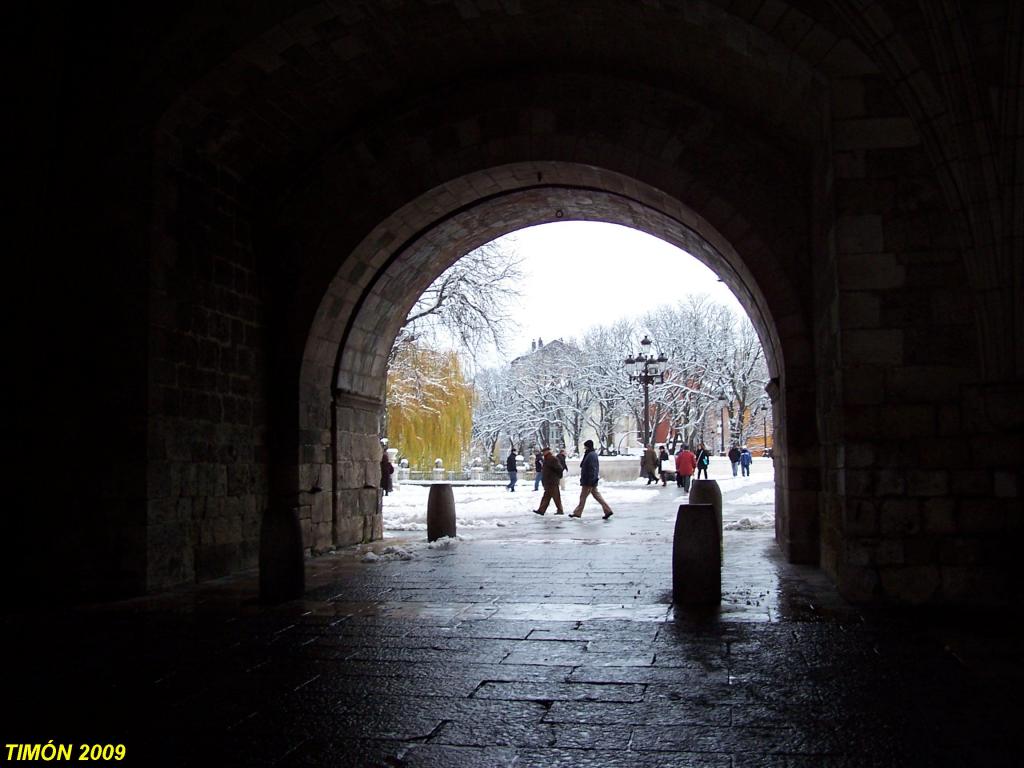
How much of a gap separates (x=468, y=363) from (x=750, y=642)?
66.8ft

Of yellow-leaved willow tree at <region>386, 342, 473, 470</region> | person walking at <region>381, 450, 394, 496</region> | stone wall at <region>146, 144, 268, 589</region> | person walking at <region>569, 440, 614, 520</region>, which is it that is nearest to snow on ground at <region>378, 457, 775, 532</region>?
person walking at <region>381, 450, 394, 496</region>

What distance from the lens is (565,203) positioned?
1155 centimetres

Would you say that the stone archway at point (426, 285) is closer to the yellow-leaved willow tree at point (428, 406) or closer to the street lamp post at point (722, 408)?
the yellow-leaved willow tree at point (428, 406)

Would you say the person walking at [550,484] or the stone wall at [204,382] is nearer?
the stone wall at [204,382]

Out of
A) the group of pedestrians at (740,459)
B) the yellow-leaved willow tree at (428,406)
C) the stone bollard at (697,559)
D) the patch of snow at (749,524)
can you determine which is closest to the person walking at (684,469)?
the group of pedestrians at (740,459)

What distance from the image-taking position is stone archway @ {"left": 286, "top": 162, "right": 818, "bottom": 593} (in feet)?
29.7

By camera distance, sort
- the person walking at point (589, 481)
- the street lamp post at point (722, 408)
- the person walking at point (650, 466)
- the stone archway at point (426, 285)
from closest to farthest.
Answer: the stone archway at point (426, 285) → the person walking at point (589, 481) → the person walking at point (650, 466) → the street lamp post at point (722, 408)

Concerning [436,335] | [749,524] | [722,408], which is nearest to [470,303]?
[436,335]

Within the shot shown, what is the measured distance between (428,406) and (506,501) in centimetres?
642

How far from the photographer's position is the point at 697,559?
657cm

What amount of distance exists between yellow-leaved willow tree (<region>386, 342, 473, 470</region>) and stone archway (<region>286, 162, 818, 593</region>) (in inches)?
485

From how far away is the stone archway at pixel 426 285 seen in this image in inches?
356

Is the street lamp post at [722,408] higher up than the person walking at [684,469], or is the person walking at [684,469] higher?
the street lamp post at [722,408]

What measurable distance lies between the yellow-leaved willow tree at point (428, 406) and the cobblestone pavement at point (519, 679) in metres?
17.8
